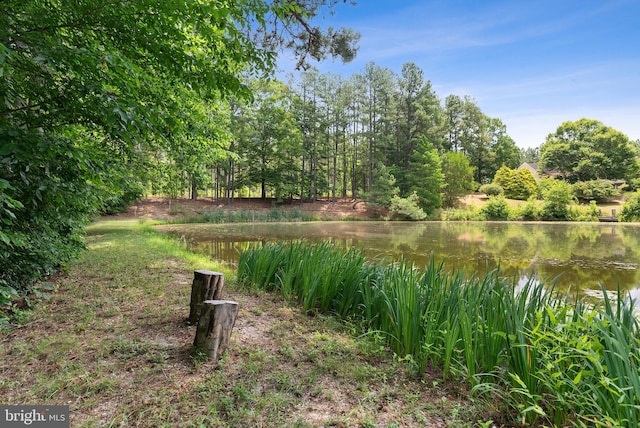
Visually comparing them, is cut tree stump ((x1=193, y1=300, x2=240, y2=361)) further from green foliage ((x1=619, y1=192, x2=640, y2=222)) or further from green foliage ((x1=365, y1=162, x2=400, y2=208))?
green foliage ((x1=619, y1=192, x2=640, y2=222))

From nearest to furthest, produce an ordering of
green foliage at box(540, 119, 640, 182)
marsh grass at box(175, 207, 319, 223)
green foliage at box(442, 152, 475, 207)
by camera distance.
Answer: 1. marsh grass at box(175, 207, 319, 223)
2. green foliage at box(442, 152, 475, 207)
3. green foliage at box(540, 119, 640, 182)

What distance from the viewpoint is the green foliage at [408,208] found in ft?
78.2

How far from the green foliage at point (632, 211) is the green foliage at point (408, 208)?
1316cm

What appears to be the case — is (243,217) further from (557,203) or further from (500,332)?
(557,203)

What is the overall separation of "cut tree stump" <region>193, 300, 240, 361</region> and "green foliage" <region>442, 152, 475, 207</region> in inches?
1120

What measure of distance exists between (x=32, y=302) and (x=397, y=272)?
3629 mm

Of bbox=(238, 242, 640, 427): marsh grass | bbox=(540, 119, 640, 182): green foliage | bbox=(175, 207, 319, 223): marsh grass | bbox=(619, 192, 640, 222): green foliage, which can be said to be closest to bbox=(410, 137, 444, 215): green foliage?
bbox=(175, 207, 319, 223): marsh grass

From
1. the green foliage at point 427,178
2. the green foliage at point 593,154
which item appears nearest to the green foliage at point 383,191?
the green foliage at point 427,178

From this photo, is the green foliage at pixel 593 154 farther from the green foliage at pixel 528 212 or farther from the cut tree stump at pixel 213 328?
the cut tree stump at pixel 213 328

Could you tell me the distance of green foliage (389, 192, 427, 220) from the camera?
23844 millimetres

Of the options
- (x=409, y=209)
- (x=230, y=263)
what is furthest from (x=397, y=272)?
(x=409, y=209)

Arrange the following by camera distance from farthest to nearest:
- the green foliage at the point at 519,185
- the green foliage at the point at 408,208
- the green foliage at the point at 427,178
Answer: the green foliage at the point at 519,185, the green foliage at the point at 427,178, the green foliage at the point at 408,208

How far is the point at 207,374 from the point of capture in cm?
214

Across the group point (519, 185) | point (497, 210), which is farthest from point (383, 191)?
point (519, 185)
